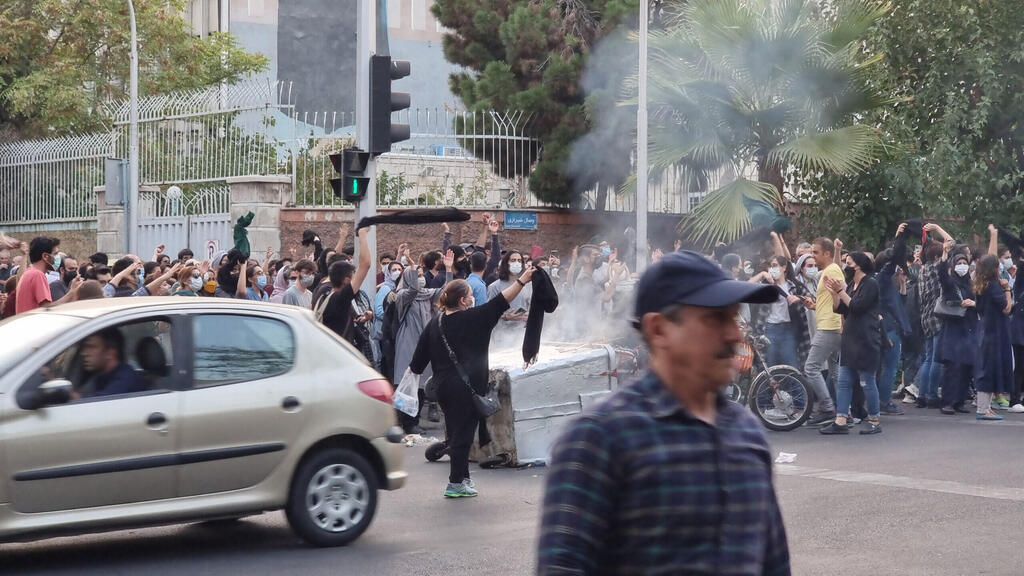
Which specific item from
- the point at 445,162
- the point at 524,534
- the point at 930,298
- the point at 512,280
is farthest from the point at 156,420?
the point at 445,162

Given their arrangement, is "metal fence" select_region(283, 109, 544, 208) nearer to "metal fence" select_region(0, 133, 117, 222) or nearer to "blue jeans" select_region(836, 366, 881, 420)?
"metal fence" select_region(0, 133, 117, 222)

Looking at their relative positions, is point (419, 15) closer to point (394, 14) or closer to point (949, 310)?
point (394, 14)

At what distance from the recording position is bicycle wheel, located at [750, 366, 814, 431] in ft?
41.8

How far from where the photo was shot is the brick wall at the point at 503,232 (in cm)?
2158

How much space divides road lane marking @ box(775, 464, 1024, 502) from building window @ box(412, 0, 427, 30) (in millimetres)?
38538

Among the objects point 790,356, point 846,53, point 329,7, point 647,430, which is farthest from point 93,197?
point 647,430

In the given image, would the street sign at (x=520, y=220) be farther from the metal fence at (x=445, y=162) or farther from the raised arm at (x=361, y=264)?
the raised arm at (x=361, y=264)

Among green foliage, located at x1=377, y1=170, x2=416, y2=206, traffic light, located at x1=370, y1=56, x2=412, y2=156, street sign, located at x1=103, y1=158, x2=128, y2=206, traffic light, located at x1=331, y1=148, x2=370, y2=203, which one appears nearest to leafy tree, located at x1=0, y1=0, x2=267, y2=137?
street sign, located at x1=103, y1=158, x2=128, y2=206

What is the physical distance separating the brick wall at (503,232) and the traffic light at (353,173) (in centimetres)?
792

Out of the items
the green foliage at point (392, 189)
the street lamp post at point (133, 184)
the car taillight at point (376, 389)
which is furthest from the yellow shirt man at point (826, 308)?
the street lamp post at point (133, 184)

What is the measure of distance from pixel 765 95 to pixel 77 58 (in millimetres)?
16489

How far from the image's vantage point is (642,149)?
1981 centimetres

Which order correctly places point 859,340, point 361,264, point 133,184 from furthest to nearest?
1. point 133,184
2. point 859,340
3. point 361,264

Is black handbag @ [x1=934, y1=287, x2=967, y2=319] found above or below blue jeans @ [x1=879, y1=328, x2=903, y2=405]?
above
